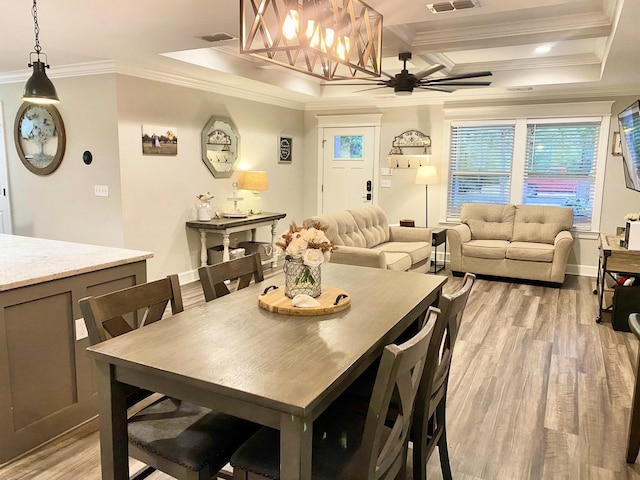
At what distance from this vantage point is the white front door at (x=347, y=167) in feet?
24.5

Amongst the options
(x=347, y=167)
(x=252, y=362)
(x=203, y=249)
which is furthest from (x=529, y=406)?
(x=347, y=167)

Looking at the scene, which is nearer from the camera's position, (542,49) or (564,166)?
(542,49)

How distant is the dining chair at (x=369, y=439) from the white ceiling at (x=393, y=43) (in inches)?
88.6

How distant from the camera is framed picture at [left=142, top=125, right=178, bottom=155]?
200 inches

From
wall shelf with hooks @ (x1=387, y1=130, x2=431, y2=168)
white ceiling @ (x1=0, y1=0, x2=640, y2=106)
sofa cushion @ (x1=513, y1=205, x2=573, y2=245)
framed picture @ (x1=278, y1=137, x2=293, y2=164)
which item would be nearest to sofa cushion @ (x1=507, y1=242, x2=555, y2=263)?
sofa cushion @ (x1=513, y1=205, x2=573, y2=245)

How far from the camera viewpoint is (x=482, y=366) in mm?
3512

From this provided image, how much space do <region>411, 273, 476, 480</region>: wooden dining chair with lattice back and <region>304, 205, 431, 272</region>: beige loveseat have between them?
2638 mm

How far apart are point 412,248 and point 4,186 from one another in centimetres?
482

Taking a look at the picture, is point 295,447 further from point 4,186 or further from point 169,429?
point 4,186

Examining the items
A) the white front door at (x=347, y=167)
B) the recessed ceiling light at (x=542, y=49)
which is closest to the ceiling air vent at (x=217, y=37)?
the recessed ceiling light at (x=542, y=49)

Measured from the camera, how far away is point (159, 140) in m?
5.21

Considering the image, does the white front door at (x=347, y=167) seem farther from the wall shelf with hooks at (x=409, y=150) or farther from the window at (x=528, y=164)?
the window at (x=528, y=164)

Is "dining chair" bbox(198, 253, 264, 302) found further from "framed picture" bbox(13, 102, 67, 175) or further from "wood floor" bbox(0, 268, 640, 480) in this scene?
"framed picture" bbox(13, 102, 67, 175)

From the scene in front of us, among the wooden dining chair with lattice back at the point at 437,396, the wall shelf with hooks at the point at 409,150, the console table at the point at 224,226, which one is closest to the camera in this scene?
the wooden dining chair with lattice back at the point at 437,396
